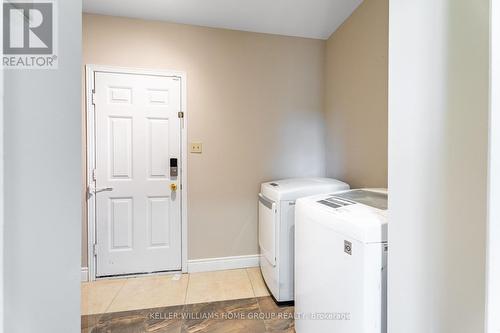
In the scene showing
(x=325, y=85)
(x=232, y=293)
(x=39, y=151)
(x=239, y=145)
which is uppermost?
(x=325, y=85)

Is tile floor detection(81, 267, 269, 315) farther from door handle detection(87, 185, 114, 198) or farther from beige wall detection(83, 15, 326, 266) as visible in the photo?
door handle detection(87, 185, 114, 198)

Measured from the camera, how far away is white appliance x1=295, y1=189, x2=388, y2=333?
91 centimetres

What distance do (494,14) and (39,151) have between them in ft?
2.98

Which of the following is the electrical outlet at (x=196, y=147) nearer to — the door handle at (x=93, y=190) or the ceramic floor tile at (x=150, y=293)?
the door handle at (x=93, y=190)

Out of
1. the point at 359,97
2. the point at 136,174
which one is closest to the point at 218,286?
the point at 136,174

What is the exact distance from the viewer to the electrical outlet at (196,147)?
2.42m

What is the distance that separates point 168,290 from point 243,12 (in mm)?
2643

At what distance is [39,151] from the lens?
1.27 feet

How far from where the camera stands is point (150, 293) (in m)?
2.06

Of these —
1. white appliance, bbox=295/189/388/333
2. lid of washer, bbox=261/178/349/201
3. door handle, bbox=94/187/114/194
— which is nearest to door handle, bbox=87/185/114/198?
door handle, bbox=94/187/114/194

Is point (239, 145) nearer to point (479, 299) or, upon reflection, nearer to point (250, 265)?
point (250, 265)

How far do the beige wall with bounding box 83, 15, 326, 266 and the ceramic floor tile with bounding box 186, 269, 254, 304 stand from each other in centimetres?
20

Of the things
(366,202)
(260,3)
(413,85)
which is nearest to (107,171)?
(260,3)

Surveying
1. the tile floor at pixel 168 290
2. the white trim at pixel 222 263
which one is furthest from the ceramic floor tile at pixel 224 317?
the white trim at pixel 222 263
